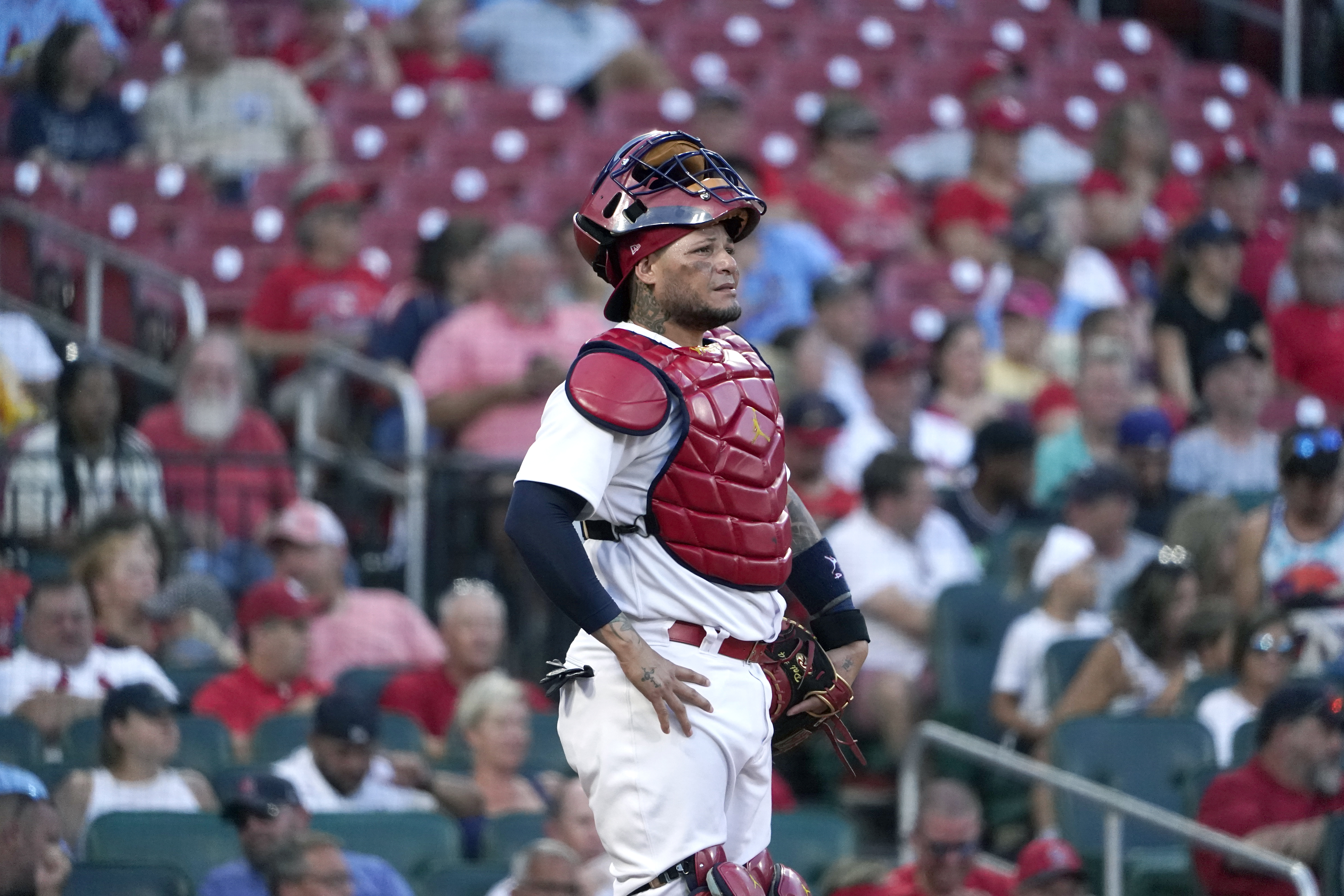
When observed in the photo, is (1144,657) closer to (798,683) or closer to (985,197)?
(798,683)

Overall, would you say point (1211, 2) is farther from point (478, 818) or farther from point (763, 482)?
point (763, 482)

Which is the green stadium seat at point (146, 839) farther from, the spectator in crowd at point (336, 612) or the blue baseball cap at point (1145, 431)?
the blue baseball cap at point (1145, 431)

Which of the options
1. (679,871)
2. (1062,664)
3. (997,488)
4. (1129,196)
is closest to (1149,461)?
(997,488)

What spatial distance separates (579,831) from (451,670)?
1.13m

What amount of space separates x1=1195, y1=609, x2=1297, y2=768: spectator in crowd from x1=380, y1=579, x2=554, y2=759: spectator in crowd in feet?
7.44

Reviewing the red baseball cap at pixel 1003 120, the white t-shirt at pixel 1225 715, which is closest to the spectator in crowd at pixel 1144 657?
the white t-shirt at pixel 1225 715

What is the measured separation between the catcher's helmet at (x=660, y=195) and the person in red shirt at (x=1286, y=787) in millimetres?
3020

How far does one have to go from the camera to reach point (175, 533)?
25.1 ft

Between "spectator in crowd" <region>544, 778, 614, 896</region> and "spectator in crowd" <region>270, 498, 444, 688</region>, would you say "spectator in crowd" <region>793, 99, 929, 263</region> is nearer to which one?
"spectator in crowd" <region>270, 498, 444, 688</region>

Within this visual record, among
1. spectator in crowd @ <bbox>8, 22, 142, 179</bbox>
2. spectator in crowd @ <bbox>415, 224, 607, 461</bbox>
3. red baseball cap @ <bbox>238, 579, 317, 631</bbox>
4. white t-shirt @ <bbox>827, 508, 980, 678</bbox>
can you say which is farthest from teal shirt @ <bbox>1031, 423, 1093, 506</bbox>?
spectator in crowd @ <bbox>8, 22, 142, 179</bbox>

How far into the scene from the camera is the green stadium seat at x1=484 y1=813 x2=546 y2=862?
20.5 feet

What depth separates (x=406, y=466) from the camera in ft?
26.1

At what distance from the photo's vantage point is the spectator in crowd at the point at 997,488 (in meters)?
8.14

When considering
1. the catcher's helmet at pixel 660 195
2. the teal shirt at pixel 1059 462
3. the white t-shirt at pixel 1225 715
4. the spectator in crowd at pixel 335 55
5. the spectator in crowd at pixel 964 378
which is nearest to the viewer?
the catcher's helmet at pixel 660 195
